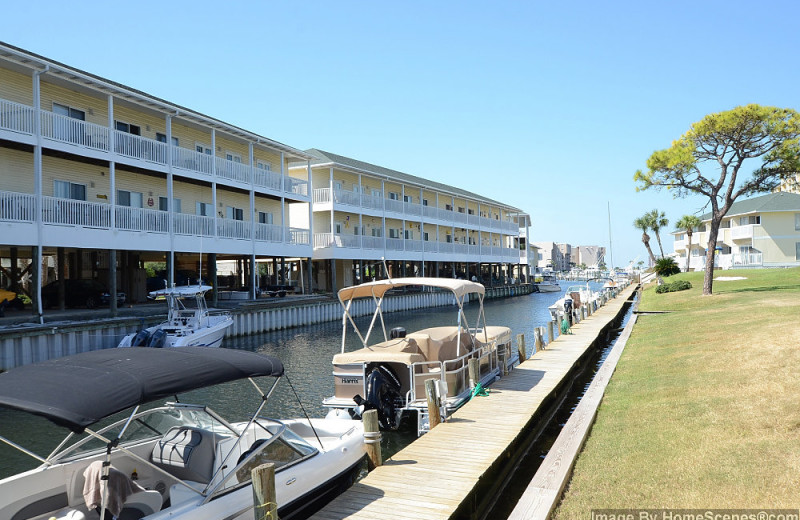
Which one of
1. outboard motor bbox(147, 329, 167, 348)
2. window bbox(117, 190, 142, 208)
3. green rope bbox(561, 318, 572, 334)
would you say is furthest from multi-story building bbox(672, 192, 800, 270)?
outboard motor bbox(147, 329, 167, 348)

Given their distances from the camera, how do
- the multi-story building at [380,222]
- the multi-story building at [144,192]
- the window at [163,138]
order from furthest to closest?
the multi-story building at [380,222], the window at [163,138], the multi-story building at [144,192]

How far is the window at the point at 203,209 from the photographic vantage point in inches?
1329

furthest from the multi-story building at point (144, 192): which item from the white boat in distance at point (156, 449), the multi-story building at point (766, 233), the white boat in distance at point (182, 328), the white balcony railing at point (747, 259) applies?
the multi-story building at point (766, 233)

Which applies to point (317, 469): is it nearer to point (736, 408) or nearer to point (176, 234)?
point (736, 408)

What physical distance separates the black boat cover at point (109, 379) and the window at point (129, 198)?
81.3ft

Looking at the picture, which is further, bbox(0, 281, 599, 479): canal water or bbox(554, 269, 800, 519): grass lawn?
bbox(0, 281, 599, 479): canal water

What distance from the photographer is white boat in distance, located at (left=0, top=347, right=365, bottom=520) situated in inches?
218

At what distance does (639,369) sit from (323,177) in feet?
117

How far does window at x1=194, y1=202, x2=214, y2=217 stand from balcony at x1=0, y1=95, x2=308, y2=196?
2.63 m

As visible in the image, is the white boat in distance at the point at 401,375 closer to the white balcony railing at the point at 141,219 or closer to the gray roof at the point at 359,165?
the white balcony railing at the point at 141,219

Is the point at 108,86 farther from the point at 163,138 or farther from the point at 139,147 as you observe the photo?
the point at 163,138

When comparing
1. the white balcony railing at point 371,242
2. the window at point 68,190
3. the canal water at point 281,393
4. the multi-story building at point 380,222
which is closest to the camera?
the canal water at point 281,393

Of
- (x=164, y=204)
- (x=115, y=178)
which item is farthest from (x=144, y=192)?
(x=115, y=178)

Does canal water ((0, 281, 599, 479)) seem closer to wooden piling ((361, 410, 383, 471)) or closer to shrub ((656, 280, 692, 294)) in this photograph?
wooden piling ((361, 410, 383, 471))
